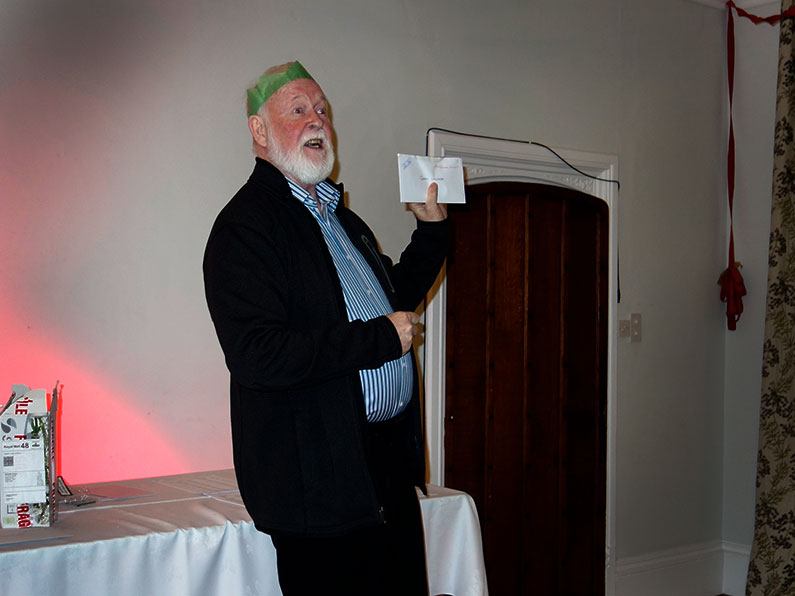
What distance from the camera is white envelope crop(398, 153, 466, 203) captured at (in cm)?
236

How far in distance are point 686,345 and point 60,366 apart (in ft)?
10.2

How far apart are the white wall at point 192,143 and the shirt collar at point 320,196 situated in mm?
1138

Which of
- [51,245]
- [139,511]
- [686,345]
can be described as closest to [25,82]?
[51,245]

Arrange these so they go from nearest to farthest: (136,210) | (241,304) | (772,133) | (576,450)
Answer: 1. (241,304)
2. (136,210)
3. (576,450)
4. (772,133)

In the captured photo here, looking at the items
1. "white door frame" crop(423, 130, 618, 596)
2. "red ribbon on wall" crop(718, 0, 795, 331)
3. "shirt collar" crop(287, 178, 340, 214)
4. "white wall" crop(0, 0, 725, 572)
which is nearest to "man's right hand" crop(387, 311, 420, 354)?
"shirt collar" crop(287, 178, 340, 214)

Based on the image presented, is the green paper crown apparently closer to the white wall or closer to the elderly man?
the elderly man

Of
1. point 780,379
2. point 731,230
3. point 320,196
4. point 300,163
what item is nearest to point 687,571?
point 780,379

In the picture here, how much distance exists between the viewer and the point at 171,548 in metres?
2.17

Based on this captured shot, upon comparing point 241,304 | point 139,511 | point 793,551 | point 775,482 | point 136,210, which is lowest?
point 793,551

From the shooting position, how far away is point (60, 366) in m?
2.94

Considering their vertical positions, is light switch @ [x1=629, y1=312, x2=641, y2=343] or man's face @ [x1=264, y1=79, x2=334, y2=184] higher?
man's face @ [x1=264, y1=79, x2=334, y2=184]

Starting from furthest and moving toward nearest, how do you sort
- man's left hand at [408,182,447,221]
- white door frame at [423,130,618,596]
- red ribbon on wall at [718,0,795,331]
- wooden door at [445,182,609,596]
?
red ribbon on wall at [718,0,795,331] → wooden door at [445,182,609,596] → white door frame at [423,130,618,596] → man's left hand at [408,182,447,221]

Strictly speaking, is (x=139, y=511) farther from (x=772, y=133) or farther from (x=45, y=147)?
(x=772, y=133)

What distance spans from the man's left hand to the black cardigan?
0.45 meters
